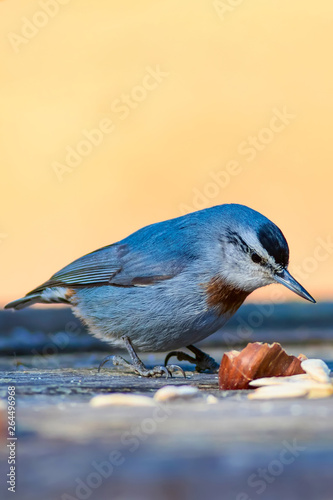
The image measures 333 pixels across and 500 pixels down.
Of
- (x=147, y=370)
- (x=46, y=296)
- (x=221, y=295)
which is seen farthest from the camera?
(x=46, y=296)

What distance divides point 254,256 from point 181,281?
1.17 ft

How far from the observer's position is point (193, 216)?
11.9 ft

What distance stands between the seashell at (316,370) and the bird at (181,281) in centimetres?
101

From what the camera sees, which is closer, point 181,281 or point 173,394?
point 173,394

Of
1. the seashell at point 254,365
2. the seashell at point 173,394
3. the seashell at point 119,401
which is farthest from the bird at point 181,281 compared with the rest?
the seashell at point 119,401

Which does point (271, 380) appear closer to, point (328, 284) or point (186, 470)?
point (186, 470)

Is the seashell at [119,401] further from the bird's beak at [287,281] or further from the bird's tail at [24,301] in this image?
the bird's tail at [24,301]

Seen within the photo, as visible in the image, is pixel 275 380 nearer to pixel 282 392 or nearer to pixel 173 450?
pixel 282 392

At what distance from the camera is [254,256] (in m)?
3.41

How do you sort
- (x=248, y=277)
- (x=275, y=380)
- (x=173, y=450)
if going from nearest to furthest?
(x=173, y=450) → (x=275, y=380) → (x=248, y=277)

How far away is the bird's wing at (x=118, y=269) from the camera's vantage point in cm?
339

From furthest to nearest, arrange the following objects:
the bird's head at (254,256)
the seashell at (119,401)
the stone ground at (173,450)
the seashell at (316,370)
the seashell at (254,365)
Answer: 1. the bird's head at (254,256)
2. the seashell at (254,365)
3. the seashell at (316,370)
4. the seashell at (119,401)
5. the stone ground at (173,450)

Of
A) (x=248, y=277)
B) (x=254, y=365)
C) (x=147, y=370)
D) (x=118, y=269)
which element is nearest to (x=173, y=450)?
(x=254, y=365)

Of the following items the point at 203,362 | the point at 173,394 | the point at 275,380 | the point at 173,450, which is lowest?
the point at 203,362
